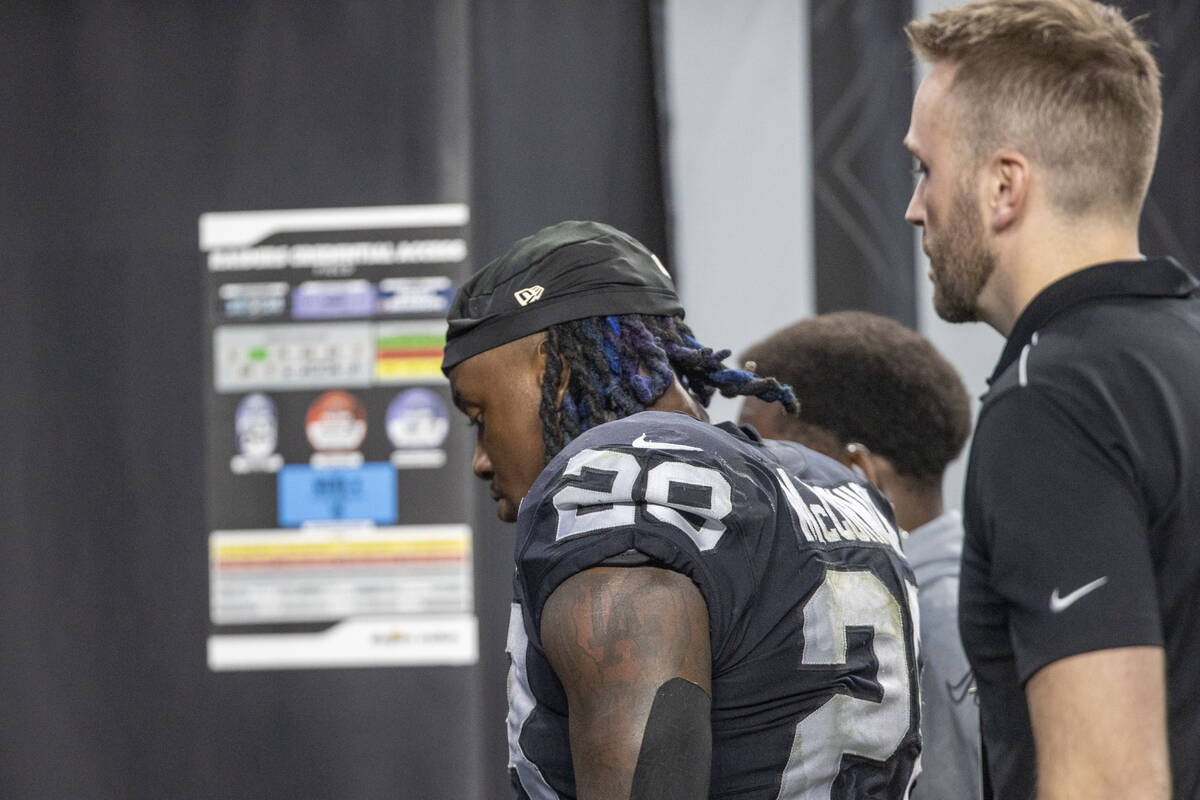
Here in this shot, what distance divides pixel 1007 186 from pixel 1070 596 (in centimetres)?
29

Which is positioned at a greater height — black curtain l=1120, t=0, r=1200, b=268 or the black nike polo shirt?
black curtain l=1120, t=0, r=1200, b=268

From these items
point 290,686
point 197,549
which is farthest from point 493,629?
point 197,549

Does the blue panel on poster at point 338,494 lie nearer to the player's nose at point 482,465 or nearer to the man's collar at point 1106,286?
the player's nose at point 482,465

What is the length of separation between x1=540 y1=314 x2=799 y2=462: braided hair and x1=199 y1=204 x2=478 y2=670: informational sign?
1298 mm

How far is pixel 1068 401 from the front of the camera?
73 centimetres

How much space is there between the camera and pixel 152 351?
8.22 feet

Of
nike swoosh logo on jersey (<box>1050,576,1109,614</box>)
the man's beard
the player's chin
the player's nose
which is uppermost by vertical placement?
the man's beard

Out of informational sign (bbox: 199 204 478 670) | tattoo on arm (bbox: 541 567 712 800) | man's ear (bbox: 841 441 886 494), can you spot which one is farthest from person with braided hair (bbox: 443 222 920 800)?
informational sign (bbox: 199 204 478 670)

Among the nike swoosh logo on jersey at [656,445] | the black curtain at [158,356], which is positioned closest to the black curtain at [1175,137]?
the black curtain at [158,356]

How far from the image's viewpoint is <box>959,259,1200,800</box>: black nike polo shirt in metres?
0.72

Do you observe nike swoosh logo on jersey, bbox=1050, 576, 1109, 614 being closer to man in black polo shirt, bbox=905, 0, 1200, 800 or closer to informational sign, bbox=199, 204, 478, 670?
man in black polo shirt, bbox=905, 0, 1200, 800

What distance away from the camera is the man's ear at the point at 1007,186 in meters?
0.82

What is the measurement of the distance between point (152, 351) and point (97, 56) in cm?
64

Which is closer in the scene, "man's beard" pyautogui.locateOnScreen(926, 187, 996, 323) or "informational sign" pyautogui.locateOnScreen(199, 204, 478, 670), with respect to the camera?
"man's beard" pyautogui.locateOnScreen(926, 187, 996, 323)
